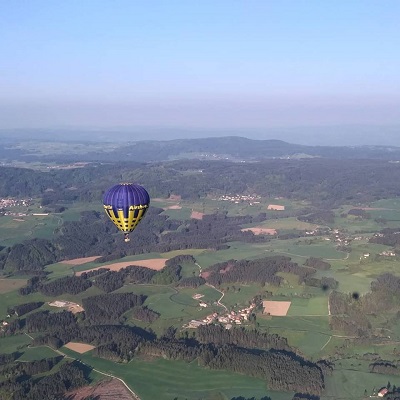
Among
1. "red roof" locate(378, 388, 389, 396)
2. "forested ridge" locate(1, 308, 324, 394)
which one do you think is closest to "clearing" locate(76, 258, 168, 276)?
"forested ridge" locate(1, 308, 324, 394)

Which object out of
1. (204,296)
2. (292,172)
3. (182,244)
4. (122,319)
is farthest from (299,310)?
(292,172)

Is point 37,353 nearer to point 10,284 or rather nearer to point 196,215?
point 10,284

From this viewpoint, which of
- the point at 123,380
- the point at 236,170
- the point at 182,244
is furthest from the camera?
the point at 236,170

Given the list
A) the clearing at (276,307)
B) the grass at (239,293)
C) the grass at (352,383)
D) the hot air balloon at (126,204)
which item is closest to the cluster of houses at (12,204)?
the grass at (239,293)

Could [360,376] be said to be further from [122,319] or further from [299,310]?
[122,319]

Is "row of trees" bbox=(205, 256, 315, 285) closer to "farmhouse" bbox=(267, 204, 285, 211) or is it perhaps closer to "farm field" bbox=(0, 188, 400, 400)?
"farm field" bbox=(0, 188, 400, 400)

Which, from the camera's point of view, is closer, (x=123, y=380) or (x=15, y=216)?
(x=123, y=380)

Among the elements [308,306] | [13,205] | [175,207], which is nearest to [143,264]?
[308,306]
